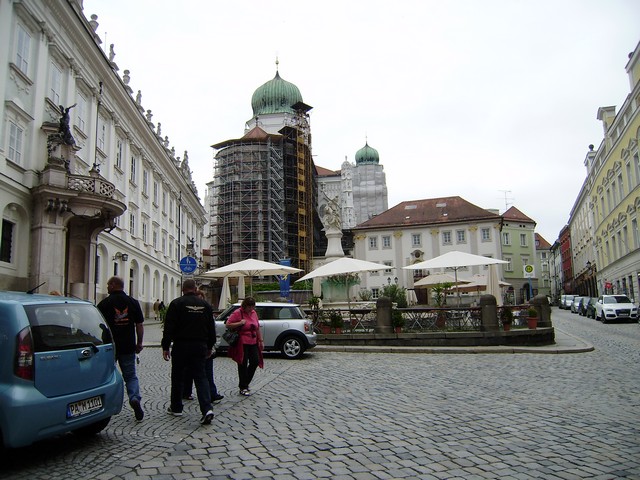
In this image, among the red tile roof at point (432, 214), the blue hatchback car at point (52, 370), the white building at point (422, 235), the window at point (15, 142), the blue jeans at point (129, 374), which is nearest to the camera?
the blue hatchback car at point (52, 370)

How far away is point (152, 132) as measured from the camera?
41438 millimetres

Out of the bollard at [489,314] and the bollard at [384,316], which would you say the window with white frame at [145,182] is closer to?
the bollard at [384,316]

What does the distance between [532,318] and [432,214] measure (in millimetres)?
51749

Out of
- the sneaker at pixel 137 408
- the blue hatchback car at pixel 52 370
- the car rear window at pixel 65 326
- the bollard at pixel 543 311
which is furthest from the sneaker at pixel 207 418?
the bollard at pixel 543 311

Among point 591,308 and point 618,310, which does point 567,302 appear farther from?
point 618,310

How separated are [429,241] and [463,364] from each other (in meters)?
54.5

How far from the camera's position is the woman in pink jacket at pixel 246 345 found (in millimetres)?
8922

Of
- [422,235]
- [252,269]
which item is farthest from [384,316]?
[422,235]

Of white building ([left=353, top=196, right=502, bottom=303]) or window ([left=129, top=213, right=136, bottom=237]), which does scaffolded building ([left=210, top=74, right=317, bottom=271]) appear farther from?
window ([left=129, top=213, right=136, bottom=237])

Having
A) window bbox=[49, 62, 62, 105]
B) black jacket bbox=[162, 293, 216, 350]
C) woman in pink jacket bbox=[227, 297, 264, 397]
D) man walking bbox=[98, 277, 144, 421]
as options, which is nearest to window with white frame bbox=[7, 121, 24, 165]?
window bbox=[49, 62, 62, 105]

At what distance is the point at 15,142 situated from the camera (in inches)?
832

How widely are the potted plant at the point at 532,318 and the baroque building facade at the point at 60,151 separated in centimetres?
1785

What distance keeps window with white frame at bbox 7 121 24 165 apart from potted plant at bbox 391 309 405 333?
15.7 meters

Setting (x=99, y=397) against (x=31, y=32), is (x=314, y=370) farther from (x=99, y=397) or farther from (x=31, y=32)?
(x=31, y=32)
